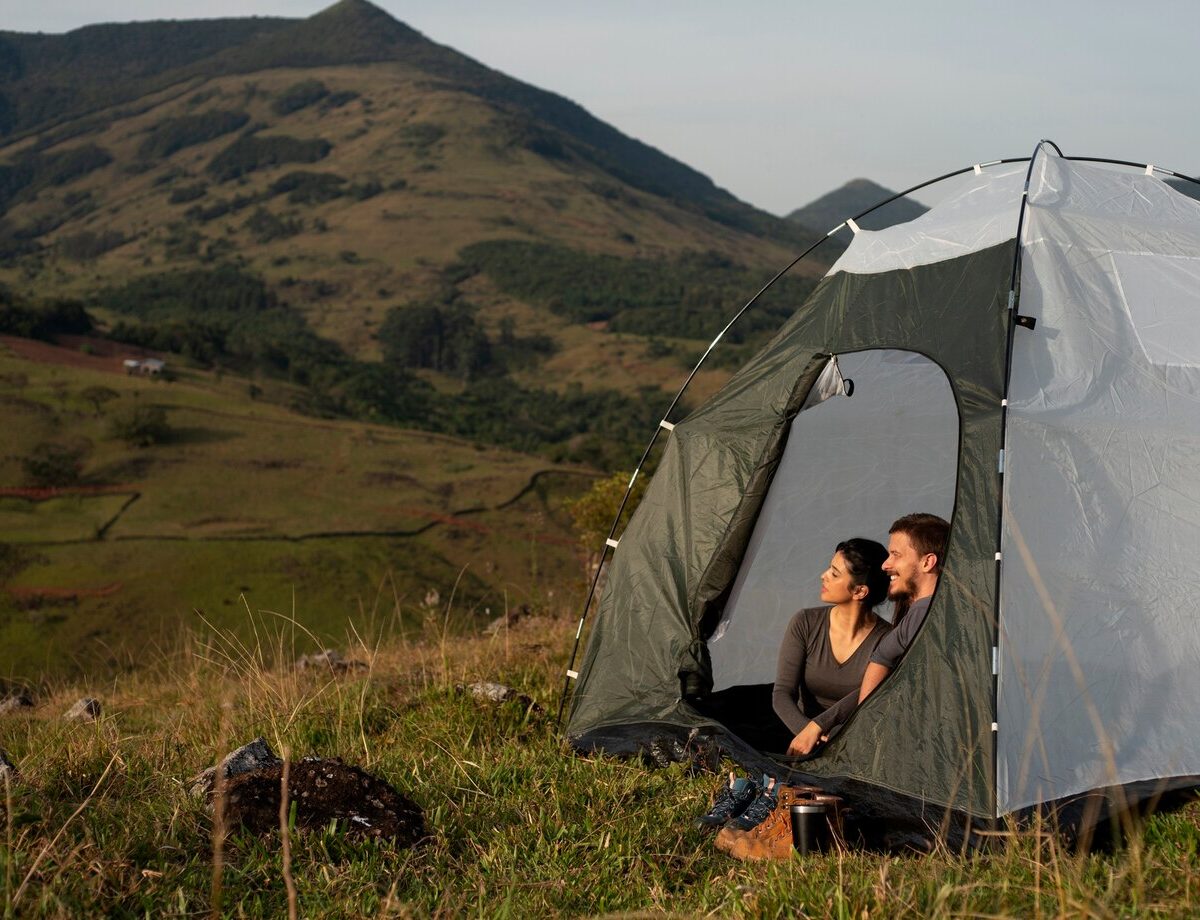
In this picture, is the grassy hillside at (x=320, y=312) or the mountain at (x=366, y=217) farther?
the mountain at (x=366, y=217)

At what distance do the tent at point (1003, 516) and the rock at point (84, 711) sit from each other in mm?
2411

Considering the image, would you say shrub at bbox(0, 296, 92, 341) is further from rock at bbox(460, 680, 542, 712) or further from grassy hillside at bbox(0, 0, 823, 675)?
rock at bbox(460, 680, 542, 712)

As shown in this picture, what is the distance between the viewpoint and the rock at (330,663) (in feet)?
23.5

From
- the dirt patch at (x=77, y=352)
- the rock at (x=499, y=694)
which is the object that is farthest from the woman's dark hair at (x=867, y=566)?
the dirt patch at (x=77, y=352)

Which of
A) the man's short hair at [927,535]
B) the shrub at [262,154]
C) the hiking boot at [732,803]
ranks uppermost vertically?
the shrub at [262,154]

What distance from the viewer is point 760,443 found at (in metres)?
5.14

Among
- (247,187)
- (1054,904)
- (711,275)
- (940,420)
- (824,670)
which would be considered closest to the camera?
(1054,904)

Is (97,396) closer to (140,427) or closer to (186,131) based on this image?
(140,427)

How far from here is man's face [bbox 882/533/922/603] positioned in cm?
454

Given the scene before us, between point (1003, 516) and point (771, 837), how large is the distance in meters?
1.29

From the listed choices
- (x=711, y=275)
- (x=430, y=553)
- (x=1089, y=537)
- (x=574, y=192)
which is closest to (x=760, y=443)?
(x=1089, y=537)

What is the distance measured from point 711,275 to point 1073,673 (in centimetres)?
8085

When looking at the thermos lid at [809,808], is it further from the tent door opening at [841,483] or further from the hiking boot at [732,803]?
the tent door opening at [841,483]

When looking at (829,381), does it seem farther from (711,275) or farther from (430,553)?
(711,275)
